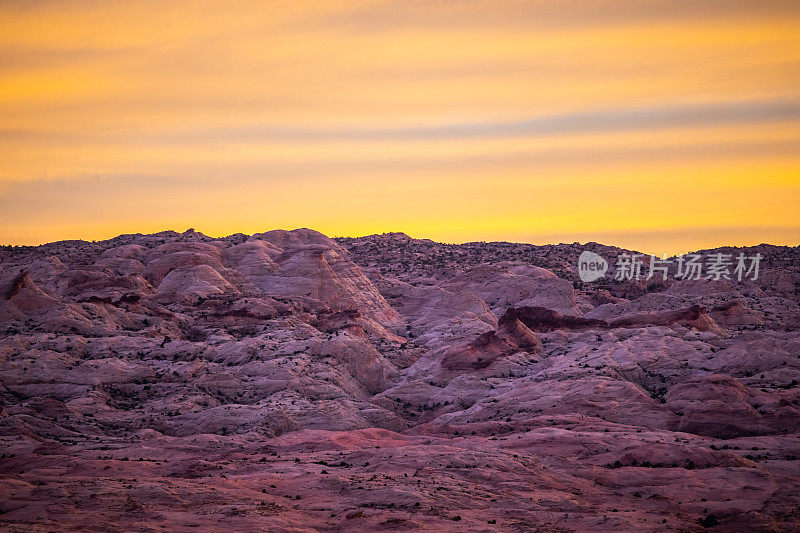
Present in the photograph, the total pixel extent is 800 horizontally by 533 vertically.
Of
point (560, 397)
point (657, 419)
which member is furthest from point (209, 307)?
point (657, 419)

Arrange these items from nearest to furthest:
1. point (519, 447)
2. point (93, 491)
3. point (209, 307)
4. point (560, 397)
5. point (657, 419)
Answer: point (93, 491)
point (519, 447)
point (657, 419)
point (560, 397)
point (209, 307)

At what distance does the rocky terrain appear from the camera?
3688 cm

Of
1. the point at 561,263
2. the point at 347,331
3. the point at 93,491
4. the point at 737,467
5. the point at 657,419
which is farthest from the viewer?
the point at 561,263

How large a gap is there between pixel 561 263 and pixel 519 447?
103726mm

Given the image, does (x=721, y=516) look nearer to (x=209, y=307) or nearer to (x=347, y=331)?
(x=347, y=331)

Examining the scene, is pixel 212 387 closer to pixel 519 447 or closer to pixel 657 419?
pixel 519 447

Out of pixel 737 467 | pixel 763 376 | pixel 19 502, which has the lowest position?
pixel 19 502

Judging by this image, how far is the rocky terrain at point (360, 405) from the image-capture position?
36.9m

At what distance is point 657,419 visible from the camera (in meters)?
54.2

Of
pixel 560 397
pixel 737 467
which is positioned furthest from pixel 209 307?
pixel 737 467

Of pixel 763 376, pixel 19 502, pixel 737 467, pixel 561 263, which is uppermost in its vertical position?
pixel 561 263

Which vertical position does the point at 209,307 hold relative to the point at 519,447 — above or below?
above

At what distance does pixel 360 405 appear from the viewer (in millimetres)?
61375

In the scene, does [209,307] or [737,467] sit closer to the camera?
[737,467]
